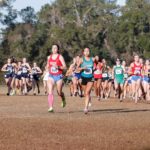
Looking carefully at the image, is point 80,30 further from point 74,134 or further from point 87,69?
point 74,134

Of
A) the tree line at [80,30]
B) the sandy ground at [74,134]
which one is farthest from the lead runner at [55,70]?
the tree line at [80,30]

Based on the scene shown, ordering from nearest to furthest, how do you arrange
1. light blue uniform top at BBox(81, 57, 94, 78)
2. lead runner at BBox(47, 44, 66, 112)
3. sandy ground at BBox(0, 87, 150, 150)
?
1. sandy ground at BBox(0, 87, 150, 150)
2. lead runner at BBox(47, 44, 66, 112)
3. light blue uniform top at BBox(81, 57, 94, 78)

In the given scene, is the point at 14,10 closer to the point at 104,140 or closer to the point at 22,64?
the point at 22,64

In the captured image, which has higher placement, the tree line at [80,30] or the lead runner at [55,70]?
the tree line at [80,30]

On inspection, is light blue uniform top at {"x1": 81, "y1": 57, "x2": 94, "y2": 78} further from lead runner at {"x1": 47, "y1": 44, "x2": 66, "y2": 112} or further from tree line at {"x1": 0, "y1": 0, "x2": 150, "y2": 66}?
tree line at {"x1": 0, "y1": 0, "x2": 150, "y2": 66}

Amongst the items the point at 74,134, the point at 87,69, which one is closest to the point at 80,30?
the point at 87,69

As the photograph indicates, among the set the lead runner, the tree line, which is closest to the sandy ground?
the lead runner

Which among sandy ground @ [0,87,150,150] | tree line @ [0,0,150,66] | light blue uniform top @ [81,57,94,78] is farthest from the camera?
tree line @ [0,0,150,66]

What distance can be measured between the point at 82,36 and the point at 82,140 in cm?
8375

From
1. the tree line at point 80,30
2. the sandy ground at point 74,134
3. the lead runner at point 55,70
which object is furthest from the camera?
the tree line at point 80,30

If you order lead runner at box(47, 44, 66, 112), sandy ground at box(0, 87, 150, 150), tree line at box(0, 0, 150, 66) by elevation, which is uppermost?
tree line at box(0, 0, 150, 66)

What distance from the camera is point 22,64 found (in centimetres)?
3897

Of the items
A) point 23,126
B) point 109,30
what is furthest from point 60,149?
point 109,30

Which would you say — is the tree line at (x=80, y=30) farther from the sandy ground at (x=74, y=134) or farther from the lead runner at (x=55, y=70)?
the sandy ground at (x=74, y=134)
